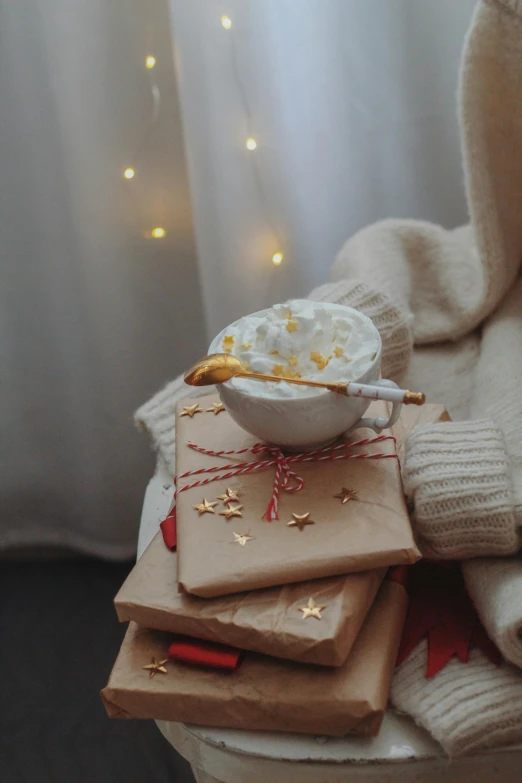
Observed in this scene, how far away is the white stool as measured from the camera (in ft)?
1.63

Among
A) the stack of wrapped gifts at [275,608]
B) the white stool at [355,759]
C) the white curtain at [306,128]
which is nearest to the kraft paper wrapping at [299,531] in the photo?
the stack of wrapped gifts at [275,608]

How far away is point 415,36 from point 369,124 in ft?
0.39

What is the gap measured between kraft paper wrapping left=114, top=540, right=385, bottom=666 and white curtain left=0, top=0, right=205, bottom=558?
2.24 feet

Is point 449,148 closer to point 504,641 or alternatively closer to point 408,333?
point 408,333

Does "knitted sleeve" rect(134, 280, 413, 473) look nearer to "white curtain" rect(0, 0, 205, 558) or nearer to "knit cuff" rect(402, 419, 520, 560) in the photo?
"knit cuff" rect(402, 419, 520, 560)

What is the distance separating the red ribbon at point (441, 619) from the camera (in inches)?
20.8

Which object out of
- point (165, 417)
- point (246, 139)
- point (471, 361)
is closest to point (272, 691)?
point (165, 417)

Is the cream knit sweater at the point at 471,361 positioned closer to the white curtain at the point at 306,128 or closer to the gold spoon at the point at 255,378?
the gold spoon at the point at 255,378

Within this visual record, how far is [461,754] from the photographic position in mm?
493

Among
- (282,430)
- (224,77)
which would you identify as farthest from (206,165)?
(282,430)

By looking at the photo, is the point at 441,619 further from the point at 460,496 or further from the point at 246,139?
the point at 246,139

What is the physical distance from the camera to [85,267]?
112 cm

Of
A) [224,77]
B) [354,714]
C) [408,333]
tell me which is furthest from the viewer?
[224,77]

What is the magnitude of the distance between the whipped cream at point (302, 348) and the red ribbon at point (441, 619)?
0.17m
